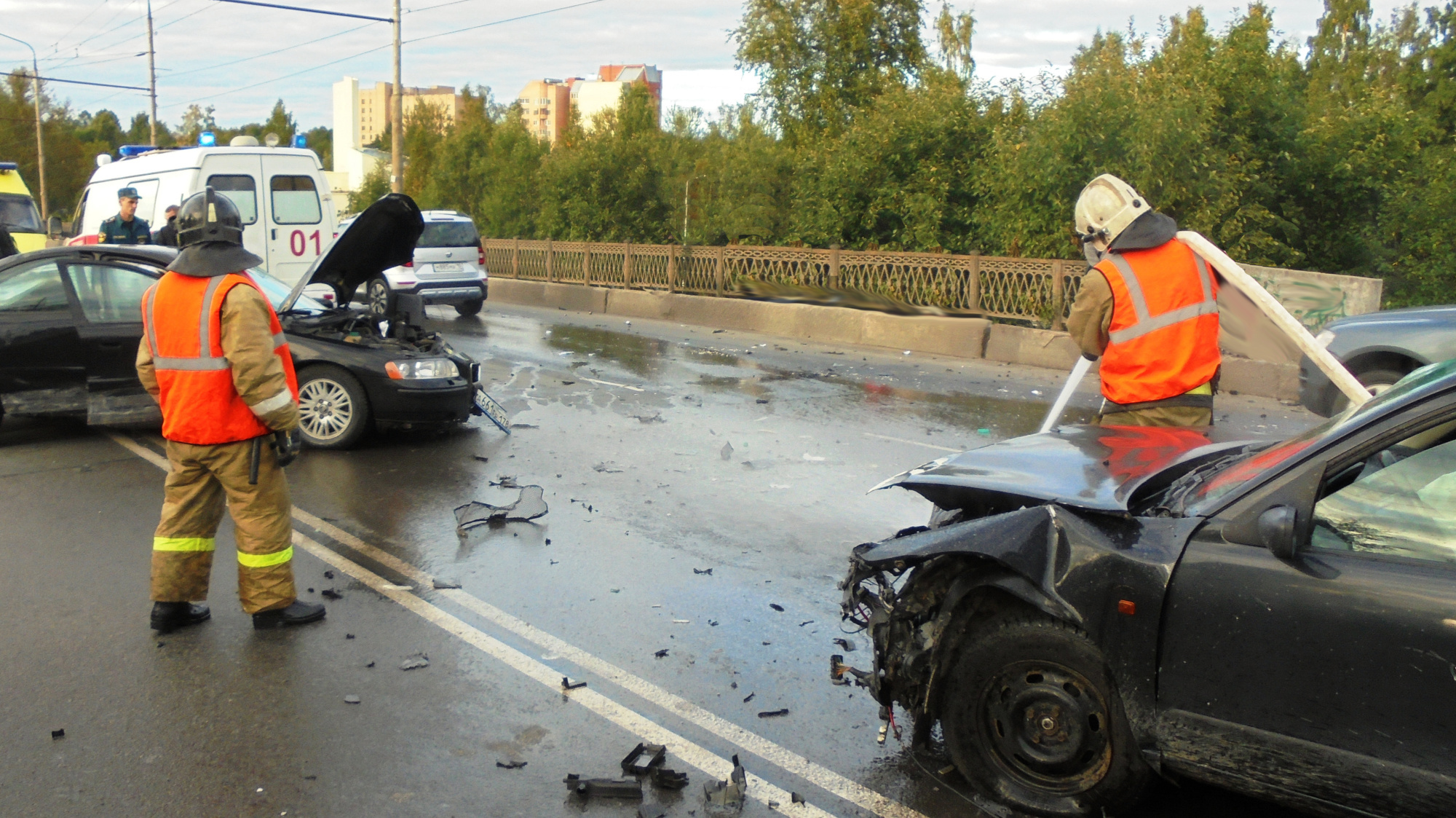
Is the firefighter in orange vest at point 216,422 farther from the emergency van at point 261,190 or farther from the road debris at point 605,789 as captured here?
the emergency van at point 261,190

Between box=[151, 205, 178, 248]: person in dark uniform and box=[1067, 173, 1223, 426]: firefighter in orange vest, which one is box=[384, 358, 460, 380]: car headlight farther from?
box=[151, 205, 178, 248]: person in dark uniform

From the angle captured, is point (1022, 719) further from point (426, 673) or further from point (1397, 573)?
point (426, 673)

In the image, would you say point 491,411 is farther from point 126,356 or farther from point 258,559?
point 258,559

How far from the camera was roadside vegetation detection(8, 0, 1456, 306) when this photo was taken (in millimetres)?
14656

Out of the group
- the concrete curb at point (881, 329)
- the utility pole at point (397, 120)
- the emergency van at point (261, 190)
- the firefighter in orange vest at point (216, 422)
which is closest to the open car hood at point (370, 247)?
the firefighter in orange vest at point (216, 422)

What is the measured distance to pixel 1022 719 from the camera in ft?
11.3

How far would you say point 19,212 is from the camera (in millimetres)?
21484

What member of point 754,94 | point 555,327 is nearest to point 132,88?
point 754,94

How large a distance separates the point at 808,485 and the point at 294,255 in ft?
31.7

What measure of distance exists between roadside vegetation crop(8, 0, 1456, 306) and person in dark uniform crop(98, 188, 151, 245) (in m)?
10.4

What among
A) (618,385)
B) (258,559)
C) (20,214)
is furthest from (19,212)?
(258,559)

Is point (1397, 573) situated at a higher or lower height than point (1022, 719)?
higher

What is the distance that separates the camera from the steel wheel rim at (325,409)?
8.49 metres

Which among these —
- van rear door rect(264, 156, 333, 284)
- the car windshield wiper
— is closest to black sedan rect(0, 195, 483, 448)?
van rear door rect(264, 156, 333, 284)
